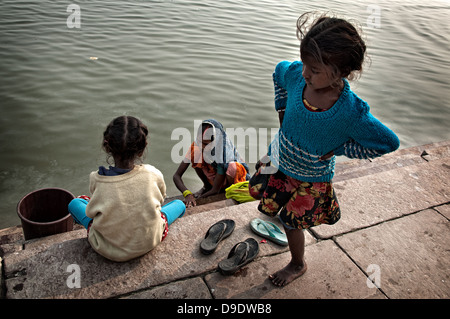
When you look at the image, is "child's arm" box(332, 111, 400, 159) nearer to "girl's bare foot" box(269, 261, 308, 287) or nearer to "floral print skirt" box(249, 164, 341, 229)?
"floral print skirt" box(249, 164, 341, 229)

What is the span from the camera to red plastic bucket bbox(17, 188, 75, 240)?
265 cm

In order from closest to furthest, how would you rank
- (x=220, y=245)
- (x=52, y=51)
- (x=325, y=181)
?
(x=325, y=181) < (x=220, y=245) < (x=52, y=51)

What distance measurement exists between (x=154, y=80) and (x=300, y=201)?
17.3 feet

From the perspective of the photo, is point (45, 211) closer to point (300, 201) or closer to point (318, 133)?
point (300, 201)

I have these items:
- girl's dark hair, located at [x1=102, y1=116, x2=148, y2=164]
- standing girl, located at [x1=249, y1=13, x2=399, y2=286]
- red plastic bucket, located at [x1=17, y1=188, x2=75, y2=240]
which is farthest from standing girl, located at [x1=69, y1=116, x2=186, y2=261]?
standing girl, located at [x1=249, y1=13, x2=399, y2=286]

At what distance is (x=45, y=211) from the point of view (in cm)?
300

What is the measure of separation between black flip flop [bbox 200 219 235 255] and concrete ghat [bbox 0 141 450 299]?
0.17ft

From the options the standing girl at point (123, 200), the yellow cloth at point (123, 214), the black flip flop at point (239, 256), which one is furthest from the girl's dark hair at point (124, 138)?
the black flip flop at point (239, 256)

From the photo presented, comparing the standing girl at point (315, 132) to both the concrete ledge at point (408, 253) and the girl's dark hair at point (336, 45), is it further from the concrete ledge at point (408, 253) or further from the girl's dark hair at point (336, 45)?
the concrete ledge at point (408, 253)

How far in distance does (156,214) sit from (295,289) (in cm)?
102

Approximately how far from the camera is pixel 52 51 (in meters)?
7.27

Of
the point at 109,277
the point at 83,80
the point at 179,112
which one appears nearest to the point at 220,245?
the point at 109,277

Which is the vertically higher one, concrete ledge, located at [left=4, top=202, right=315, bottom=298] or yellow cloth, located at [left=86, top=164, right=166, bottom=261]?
yellow cloth, located at [left=86, top=164, right=166, bottom=261]

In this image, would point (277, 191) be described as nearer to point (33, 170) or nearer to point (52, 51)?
point (33, 170)
